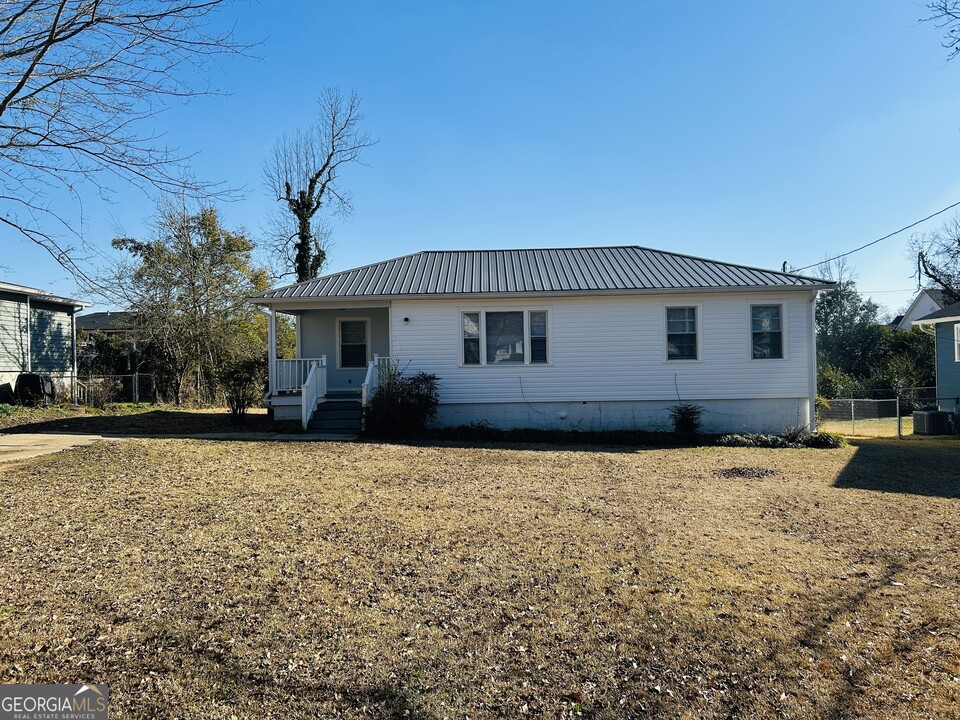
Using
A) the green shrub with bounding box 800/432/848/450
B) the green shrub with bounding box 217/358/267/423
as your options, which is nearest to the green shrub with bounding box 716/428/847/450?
the green shrub with bounding box 800/432/848/450

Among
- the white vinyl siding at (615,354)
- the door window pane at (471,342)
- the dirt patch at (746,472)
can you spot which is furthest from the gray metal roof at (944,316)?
the door window pane at (471,342)

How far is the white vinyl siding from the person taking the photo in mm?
14336

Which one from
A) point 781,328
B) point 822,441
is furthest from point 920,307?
point 822,441

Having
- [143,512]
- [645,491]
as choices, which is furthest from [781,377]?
[143,512]

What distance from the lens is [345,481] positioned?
333 inches

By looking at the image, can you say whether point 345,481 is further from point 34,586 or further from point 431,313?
point 431,313

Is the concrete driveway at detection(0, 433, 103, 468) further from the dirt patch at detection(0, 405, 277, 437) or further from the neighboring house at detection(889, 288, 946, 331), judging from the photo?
the neighboring house at detection(889, 288, 946, 331)

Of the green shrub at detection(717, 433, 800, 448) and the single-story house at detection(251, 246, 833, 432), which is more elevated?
the single-story house at detection(251, 246, 833, 432)

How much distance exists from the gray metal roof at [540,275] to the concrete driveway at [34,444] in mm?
4717

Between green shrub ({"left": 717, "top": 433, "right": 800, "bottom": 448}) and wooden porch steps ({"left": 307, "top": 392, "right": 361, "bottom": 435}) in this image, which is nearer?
green shrub ({"left": 717, "top": 433, "right": 800, "bottom": 448})

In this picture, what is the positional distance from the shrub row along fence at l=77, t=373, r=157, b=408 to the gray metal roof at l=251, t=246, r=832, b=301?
9416mm

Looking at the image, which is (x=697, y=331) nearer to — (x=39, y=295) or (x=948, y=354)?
(x=948, y=354)

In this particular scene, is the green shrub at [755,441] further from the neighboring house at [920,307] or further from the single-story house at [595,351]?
the neighboring house at [920,307]

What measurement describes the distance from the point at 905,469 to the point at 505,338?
8.20m
